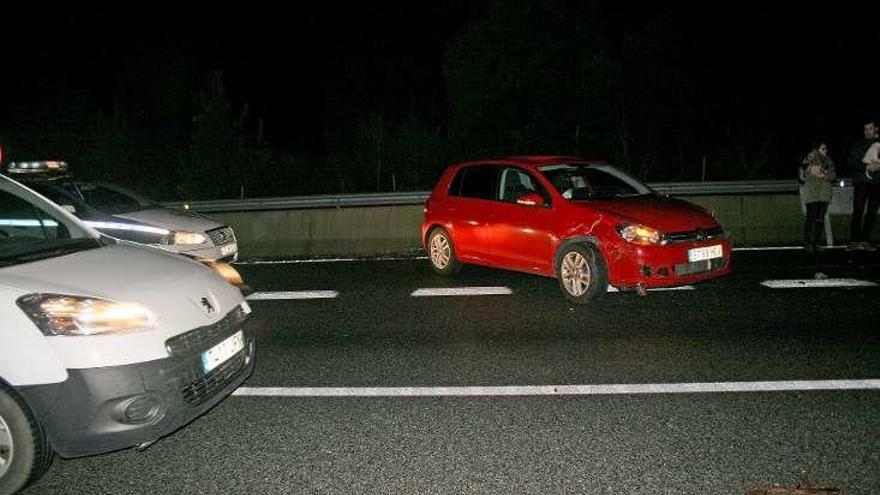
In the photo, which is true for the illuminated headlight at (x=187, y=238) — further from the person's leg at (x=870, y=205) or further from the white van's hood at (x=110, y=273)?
the person's leg at (x=870, y=205)

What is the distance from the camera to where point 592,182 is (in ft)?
31.4

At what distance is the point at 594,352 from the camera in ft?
21.0

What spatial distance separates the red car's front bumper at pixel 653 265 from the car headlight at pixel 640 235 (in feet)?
0.19

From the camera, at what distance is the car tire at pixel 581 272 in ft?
26.8

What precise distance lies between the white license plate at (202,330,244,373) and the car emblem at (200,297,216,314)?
0.20m

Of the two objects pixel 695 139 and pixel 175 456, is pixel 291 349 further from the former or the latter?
pixel 695 139

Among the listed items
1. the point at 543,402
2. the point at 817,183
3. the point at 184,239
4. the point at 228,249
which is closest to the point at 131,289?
the point at 543,402

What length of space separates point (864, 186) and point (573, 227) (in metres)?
5.21

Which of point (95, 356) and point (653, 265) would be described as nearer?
point (95, 356)

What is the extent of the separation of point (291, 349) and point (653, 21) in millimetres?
41467

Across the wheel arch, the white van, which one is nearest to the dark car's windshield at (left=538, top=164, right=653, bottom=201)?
the wheel arch

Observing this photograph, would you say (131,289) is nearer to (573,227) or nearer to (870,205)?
(573,227)

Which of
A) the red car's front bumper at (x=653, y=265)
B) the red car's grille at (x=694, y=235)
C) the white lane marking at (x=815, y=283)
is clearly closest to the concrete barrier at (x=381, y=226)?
the white lane marking at (x=815, y=283)

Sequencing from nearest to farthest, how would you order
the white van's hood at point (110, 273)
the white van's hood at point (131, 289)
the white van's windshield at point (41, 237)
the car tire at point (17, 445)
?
the car tire at point (17, 445) < the white van's hood at point (131, 289) < the white van's hood at point (110, 273) < the white van's windshield at point (41, 237)
